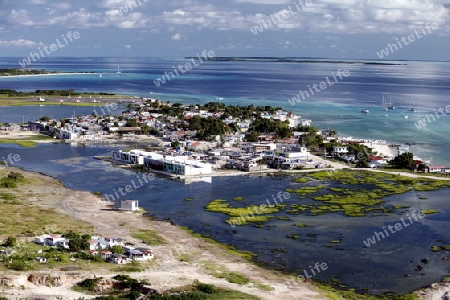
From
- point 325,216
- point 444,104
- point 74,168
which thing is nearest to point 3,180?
point 74,168

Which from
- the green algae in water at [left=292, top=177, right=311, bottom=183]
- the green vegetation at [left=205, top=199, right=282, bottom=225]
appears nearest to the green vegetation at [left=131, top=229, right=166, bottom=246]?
the green vegetation at [left=205, top=199, right=282, bottom=225]

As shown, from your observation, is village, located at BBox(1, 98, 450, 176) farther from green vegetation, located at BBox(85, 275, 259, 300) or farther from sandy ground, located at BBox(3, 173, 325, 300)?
green vegetation, located at BBox(85, 275, 259, 300)

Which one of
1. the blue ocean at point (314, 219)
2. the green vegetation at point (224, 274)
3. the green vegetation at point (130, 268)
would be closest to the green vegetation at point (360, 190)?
the blue ocean at point (314, 219)

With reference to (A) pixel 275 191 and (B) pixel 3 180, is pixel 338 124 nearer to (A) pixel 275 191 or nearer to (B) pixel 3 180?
(A) pixel 275 191

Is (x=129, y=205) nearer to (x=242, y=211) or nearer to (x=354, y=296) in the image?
(x=242, y=211)

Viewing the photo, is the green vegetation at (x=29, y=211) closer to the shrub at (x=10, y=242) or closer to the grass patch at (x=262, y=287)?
the shrub at (x=10, y=242)

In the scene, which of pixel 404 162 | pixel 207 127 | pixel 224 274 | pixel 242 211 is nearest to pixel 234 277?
pixel 224 274
